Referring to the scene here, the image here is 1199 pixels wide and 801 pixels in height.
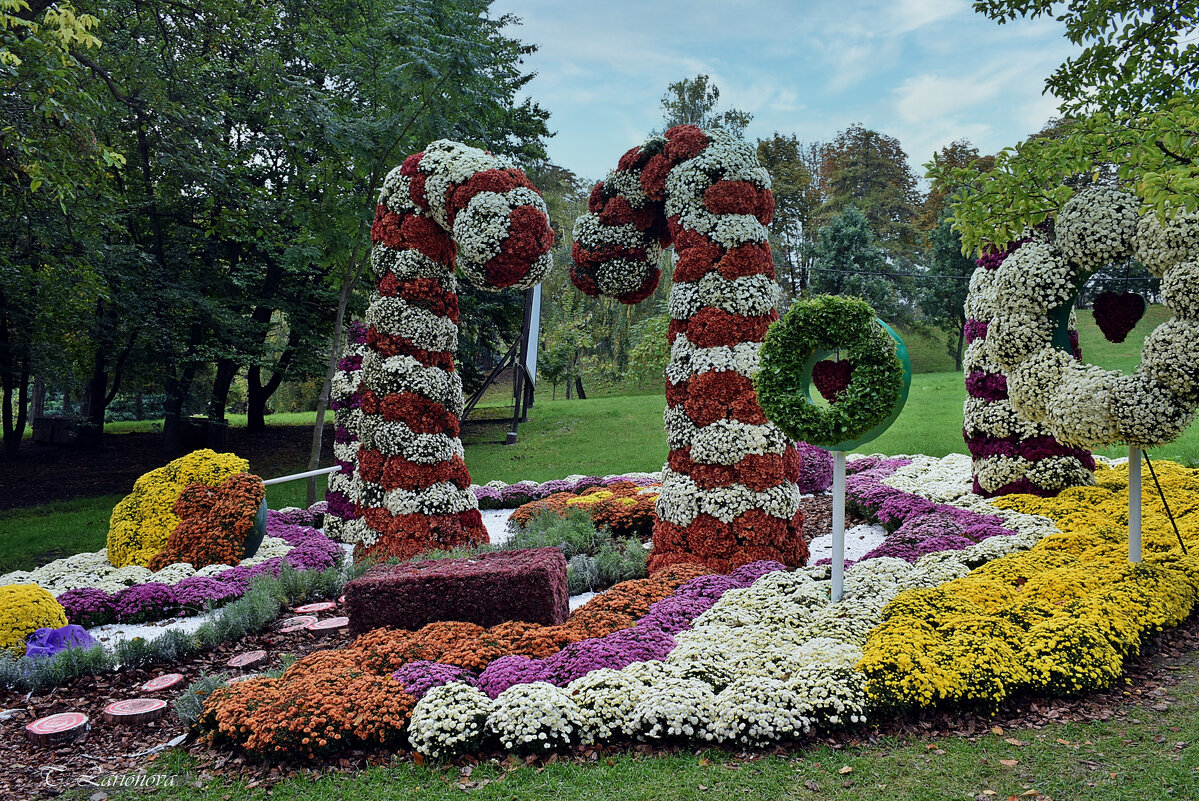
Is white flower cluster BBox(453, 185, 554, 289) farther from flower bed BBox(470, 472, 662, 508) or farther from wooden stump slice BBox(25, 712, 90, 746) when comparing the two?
wooden stump slice BBox(25, 712, 90, 746)

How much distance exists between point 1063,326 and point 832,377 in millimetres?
2738

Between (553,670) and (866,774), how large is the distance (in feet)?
6.88

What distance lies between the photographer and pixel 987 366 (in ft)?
31.7

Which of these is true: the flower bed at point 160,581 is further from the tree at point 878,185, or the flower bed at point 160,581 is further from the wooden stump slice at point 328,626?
the tree at point 878,185

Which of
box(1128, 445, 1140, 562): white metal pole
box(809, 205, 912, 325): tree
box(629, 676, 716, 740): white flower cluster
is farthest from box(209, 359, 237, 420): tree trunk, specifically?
box(809, 205, 912, 325): tree

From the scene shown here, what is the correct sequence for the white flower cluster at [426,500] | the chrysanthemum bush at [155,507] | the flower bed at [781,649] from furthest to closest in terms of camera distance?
the chrysanthemum bush at [155,507] < the white flower cluster at [426,500] < the flower bed at [781,649]

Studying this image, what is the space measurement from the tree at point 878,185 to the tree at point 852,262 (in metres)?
6.43

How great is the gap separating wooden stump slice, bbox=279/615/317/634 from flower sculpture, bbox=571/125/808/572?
348cm

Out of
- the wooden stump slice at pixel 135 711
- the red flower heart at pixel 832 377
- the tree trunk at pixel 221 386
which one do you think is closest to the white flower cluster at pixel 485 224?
the red flower heart at pixel 832 377

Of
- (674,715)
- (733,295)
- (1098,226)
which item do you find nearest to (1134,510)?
(1098,226)

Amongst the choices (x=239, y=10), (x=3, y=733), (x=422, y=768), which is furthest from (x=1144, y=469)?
(x=239, y=10)

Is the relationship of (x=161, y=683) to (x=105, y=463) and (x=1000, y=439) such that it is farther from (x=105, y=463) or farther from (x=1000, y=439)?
(x=105, y=463)

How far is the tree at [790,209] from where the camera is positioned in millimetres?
34656

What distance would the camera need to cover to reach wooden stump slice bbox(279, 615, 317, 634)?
7.05 metres
